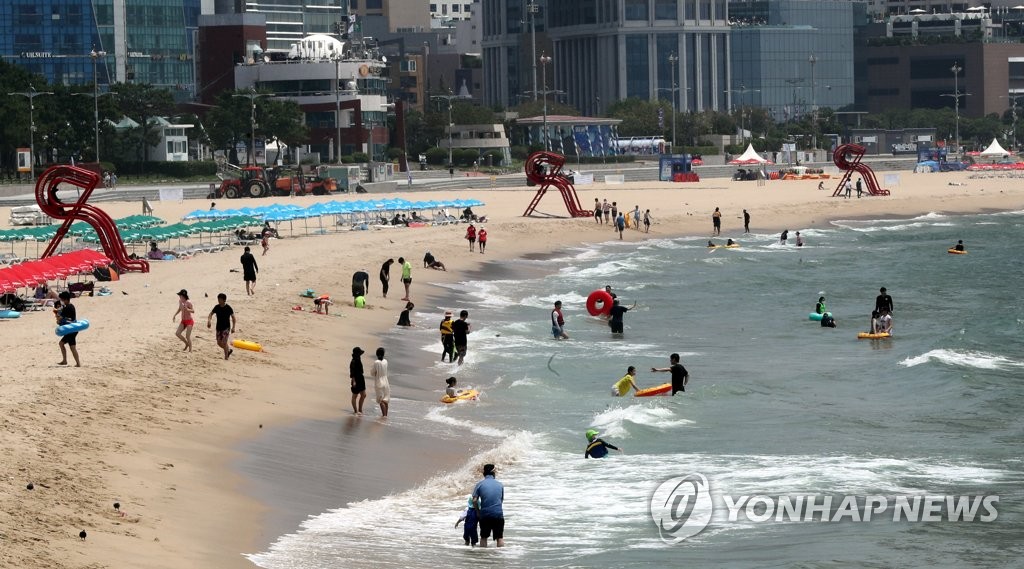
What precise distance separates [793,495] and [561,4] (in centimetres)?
16939

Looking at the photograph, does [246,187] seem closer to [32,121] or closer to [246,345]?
[32,121]

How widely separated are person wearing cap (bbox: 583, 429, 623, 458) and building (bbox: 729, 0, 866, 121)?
16475 centimetres

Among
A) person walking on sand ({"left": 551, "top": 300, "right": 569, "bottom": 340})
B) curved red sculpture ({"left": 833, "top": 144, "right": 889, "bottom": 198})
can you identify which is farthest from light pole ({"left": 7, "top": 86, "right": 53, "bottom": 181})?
person walking on sand ({"left": 551, "top": 300, "right": 569, "bottom": 340})

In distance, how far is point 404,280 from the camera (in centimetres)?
4197

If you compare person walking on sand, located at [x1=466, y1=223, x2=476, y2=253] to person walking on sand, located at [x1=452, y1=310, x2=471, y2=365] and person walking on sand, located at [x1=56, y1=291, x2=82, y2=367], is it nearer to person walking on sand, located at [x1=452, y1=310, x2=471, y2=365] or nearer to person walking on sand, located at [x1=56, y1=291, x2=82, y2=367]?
person walking on sand, located at [x1=452, y1=310, x2=471, y2=365]

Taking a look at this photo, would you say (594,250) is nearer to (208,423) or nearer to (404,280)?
(404,280)

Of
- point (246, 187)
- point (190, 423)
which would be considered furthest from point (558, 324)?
point (246, 187)

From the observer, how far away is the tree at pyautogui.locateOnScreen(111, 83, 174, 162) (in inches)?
4358

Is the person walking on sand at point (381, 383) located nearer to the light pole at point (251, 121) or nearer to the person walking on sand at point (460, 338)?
the person walking on sand at point (460, 338)

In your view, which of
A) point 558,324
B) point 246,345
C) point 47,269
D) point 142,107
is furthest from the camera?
point 142,107

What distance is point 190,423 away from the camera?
2292 centimetres

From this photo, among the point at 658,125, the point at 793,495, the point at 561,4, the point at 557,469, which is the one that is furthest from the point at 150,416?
the point at 561,4

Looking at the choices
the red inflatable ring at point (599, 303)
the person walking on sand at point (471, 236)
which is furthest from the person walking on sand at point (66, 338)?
Result: the person walking on sand at point (471, 236)

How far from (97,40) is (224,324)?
394 ft
